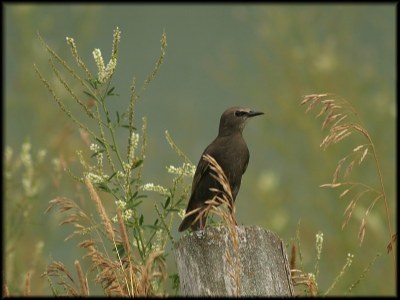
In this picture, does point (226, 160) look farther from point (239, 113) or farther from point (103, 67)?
point (103, 67)

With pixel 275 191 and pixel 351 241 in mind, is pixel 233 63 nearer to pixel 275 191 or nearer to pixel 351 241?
pixel 275 191

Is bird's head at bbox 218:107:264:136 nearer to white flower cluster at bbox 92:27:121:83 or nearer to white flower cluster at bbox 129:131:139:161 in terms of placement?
white flower cluster at bbox 129:131:139:161

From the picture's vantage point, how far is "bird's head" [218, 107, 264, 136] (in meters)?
7.02

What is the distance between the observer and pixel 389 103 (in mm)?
11336

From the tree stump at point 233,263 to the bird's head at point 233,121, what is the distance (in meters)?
2.97

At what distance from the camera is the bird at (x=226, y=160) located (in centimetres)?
652

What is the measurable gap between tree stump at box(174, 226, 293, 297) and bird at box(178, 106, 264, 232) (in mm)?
2297

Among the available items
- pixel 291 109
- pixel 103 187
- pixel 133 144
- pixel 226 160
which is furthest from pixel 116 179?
pixel 291 109

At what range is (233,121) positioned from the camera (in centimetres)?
705

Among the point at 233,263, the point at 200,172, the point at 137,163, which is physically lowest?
the point at 233,263

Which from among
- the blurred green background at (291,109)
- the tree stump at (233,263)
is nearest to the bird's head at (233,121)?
the tree stump at (233,263)

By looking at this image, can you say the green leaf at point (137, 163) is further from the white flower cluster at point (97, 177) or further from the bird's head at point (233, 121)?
the bird's head at point (233, 121)

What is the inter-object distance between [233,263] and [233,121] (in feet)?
10.6

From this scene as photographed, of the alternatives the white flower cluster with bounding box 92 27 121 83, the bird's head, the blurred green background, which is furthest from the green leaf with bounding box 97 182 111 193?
the blurred green background
